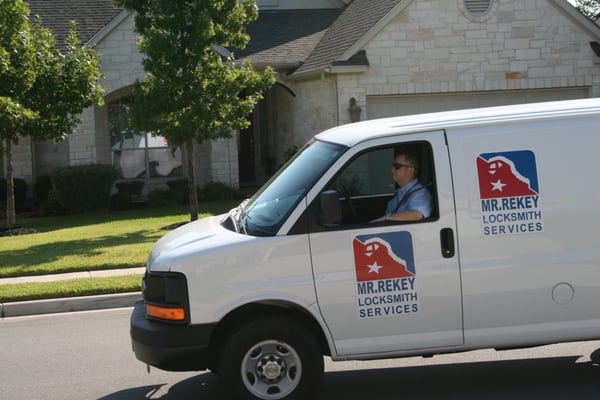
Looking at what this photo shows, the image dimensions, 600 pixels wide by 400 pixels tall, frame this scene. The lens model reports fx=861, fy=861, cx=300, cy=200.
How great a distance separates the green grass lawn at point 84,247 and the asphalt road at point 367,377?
2719mm

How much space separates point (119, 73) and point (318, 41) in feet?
18.7

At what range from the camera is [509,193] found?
5.93 metres

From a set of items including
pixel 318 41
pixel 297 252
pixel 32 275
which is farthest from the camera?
pixel 318 41

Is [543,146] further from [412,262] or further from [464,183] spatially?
[412,262]

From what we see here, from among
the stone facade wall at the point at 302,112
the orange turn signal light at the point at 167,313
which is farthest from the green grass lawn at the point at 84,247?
the orange turn signal light at the point at 167,313

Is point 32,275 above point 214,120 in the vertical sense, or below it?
below

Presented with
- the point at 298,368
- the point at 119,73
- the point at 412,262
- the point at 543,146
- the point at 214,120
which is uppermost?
the point at 119,73

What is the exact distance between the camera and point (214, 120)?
57.8 feet

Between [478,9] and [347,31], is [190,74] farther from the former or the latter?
[478,9]

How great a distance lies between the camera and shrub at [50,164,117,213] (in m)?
20.8

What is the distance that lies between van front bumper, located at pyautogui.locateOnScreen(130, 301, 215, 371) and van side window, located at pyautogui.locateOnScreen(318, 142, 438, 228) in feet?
4.07

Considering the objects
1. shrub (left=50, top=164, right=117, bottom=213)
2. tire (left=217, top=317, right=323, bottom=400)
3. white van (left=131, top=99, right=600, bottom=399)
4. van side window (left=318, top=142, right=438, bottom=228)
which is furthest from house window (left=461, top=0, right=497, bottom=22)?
tire (left=217, top=317, right=323, bottom=400)

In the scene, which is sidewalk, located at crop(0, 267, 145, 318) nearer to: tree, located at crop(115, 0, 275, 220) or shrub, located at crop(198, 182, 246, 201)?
tree, located at crop(115, 0, 275, 220)

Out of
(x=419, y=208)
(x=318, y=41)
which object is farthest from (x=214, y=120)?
(x=419, y=208)
